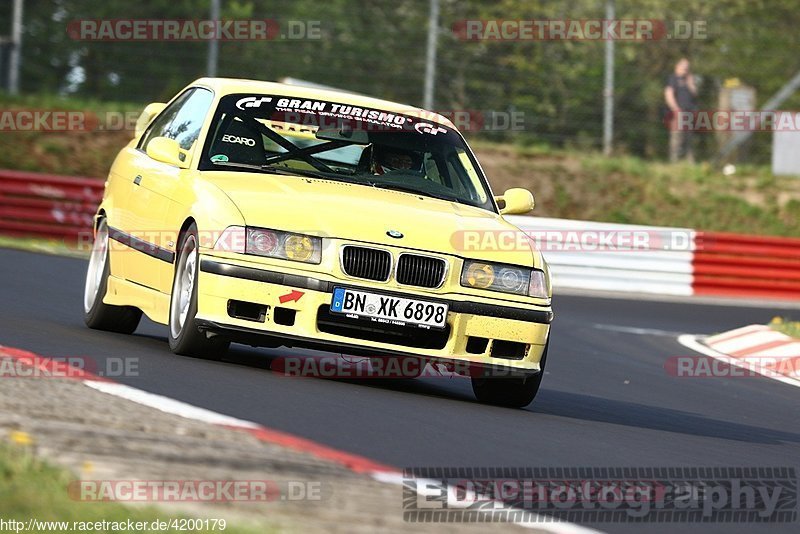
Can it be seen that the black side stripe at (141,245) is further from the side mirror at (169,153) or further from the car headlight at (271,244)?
the car headlight at (271,244)

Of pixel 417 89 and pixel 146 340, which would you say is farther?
pixel 417 89

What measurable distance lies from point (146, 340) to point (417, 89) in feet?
49.9

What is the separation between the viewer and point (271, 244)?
8141mm

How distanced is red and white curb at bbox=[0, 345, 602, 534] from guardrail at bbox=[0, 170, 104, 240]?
13.9 meters

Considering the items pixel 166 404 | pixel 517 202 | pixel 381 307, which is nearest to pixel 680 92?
pixel 517 202

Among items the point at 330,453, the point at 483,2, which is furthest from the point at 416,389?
the point at 483,2

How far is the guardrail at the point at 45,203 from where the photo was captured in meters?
21.2

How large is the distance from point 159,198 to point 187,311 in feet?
3.54

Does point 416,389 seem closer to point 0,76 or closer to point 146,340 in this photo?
point 146,340

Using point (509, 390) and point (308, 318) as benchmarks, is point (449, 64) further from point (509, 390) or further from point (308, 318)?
point (308, 318)

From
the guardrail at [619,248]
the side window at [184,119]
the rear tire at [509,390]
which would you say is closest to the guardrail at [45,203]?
the guardrail at [619,248]

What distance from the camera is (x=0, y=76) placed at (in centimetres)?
2548

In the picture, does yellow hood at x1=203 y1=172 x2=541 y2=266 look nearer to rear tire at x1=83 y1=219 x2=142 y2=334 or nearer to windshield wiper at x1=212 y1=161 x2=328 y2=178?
windshield wiper at x1=212 y1=161 x2=328 y2=178

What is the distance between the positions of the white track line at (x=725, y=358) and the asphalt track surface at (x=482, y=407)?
0.30 meters
